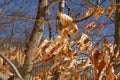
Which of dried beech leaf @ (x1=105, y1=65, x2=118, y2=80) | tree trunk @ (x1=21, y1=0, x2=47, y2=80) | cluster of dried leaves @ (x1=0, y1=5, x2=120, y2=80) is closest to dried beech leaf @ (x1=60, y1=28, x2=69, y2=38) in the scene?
cluster of dried leaves @ (x1=0, y1=5, x2=120, y2=80)

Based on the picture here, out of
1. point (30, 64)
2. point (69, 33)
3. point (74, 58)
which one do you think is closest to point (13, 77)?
point (69, 33)

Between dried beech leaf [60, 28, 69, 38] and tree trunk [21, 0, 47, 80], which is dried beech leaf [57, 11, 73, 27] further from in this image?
tree trunk [21, 0, 47, 80]

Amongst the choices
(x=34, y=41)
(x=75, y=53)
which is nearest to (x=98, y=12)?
(x=75, y=53)

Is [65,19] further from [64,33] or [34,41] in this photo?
[34,41]

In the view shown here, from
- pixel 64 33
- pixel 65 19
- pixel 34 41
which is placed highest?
pixel 65 19

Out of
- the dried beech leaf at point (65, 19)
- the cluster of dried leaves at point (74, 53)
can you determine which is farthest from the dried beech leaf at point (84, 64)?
the dried beech leaf at point (65, 19)

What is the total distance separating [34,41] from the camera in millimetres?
2689

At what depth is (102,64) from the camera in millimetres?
1656

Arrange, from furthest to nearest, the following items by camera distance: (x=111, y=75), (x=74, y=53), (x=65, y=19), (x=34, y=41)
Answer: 1. (x=34, y=41)
2. (x=74, y=53)
3. (x=111, y=75)
4. (x=65, y=19)

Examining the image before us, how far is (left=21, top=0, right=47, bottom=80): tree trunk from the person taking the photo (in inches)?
99.8

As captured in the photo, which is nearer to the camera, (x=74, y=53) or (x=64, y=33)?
(x=64, y=33)

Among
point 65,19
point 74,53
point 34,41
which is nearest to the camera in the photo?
point 65,19

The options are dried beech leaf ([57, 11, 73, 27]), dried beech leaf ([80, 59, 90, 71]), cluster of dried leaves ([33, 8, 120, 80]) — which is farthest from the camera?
dried beech leaf ([80, 59, 90, 71])

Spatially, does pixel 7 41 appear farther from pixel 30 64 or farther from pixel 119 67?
pixel 119 67
